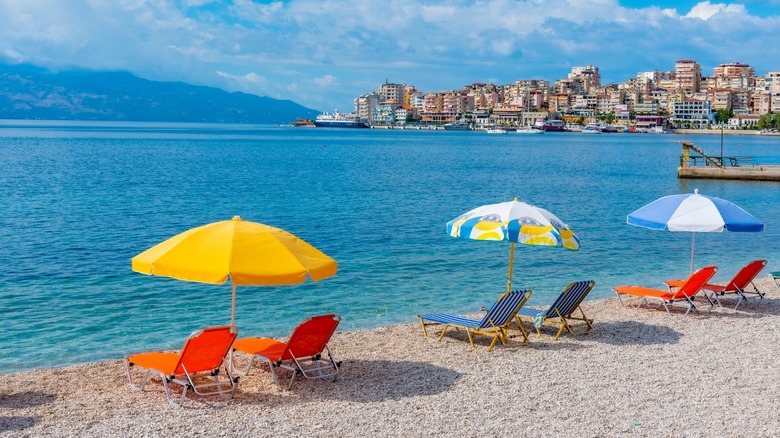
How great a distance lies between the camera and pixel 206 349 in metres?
7.81

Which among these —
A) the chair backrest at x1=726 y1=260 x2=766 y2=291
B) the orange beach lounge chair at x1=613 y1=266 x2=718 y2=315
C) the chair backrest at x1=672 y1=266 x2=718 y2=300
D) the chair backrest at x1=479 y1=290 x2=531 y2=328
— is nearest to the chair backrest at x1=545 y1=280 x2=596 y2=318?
the chair backrest at x1=479 y1=290 x2=531 y2=328

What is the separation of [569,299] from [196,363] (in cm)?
528

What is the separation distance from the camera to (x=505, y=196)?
42781 mm

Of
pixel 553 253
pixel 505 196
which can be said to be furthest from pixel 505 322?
pixel 505 196

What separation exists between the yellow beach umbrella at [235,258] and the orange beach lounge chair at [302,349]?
0.58m

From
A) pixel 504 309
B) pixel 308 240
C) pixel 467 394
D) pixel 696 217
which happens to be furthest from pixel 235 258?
pixel 308 240

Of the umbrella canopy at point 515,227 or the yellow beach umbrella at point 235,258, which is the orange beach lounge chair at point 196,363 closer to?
the yellow beach umbrella at point 235,258

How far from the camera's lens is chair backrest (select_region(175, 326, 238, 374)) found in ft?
25.1

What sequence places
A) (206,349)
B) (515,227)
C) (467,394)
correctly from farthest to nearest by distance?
(515,227) < (467,394) < (206,349)

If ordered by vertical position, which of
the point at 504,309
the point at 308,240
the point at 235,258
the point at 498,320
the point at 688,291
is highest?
the point at 235,258

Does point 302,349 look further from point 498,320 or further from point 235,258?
point 498,320

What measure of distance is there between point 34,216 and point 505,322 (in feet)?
77.9

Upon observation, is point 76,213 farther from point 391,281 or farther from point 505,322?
point 505,322

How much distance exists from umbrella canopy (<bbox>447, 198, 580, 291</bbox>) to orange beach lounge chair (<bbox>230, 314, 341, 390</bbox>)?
8.45ft
